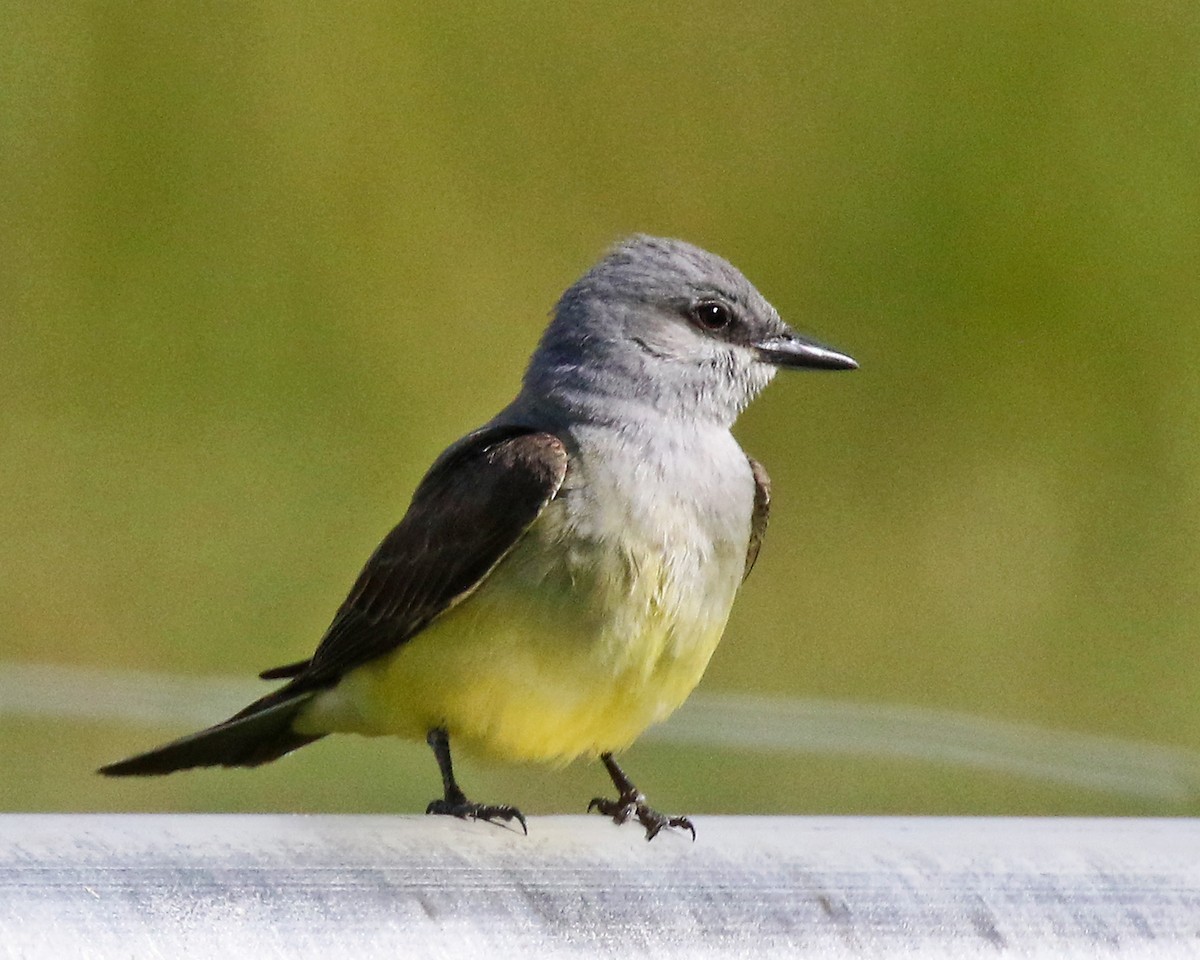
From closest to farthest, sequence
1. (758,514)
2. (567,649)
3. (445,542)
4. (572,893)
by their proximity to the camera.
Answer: (572,893) → (567,649) → (445,542) → (758,514)

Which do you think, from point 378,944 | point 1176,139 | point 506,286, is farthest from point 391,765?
point 378,944

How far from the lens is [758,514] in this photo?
233 cm

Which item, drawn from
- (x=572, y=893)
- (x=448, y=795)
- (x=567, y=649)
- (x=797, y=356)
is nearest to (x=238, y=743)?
(x=448, y=795)

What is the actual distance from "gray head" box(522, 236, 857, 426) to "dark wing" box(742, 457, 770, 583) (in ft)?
0.28

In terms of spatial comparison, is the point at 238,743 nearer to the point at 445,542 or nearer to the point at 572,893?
the point at 445,542

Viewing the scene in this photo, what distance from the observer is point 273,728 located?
2.46 metres

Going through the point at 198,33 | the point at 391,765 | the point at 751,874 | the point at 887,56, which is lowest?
the point at 391,765

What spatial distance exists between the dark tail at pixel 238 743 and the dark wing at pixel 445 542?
0.05 m

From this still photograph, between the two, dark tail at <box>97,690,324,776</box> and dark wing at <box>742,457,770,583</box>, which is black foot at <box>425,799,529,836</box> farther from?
dark wing at <box>742,457,770,583</box>

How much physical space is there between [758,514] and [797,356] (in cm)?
22

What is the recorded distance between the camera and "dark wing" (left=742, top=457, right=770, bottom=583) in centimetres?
232

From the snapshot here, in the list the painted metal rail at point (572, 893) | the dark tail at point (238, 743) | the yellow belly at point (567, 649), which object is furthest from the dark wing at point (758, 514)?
the painted metal rail at point (572, 893)

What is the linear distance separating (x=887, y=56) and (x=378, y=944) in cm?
361

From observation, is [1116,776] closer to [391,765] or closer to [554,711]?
[554,711]
